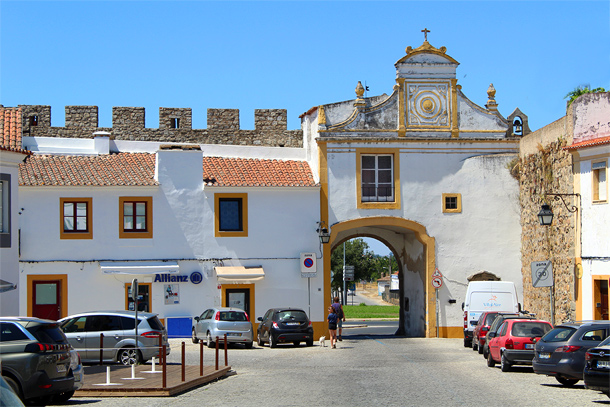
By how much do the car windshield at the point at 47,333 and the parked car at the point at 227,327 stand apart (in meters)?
13.1

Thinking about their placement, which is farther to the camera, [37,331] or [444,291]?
[444,291]

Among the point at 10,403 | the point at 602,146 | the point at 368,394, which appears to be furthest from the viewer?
the point at 602,146

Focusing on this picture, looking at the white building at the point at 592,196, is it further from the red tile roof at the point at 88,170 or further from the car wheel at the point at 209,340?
the red tile roof at the point at 88,170

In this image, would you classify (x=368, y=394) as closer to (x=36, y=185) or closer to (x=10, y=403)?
(x=10, y=403)

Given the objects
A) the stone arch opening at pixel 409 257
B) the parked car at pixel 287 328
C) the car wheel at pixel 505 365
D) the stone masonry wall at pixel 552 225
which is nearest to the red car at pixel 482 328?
the stone masonry wall at pixel 552 225

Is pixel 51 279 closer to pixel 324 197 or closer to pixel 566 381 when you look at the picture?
pixel 324 197

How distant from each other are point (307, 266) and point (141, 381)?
53.2ft

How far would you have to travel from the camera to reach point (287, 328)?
96.4ft

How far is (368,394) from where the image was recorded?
1588 cm

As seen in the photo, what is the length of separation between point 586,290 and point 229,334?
1191 centimetres

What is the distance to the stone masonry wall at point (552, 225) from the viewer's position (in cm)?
2834

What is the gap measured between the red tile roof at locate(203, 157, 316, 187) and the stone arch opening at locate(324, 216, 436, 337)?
263cm

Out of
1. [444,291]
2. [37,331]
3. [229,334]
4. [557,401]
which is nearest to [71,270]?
[229,334]

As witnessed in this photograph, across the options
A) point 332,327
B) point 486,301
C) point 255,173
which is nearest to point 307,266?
point 255,173
